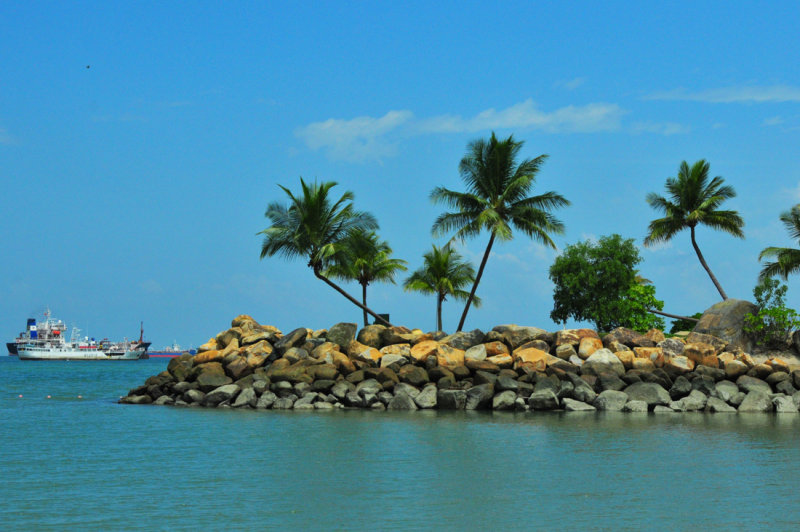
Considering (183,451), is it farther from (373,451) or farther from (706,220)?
(706,220)

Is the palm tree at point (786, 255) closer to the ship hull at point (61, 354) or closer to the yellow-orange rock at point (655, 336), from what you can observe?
the yellow-orange rock at point (655, 336)

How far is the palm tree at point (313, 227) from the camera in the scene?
120 feet

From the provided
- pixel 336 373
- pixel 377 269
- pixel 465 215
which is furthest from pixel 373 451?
pixel 377 269

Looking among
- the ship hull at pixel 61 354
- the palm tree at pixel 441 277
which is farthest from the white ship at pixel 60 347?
the palm tree at pixel 441 277

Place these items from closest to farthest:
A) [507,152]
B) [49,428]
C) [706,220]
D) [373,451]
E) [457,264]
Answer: [373,451] → [49,428] → [507,152] → [706,220] → [457,264]

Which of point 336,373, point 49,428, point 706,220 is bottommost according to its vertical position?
point 49,428

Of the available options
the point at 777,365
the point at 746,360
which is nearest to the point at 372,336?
the point at 746,360

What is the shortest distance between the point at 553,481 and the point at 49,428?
687 inches

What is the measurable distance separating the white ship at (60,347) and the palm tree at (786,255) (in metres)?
104

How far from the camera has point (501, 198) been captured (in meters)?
36.2

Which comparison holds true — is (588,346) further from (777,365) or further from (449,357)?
(777,365)

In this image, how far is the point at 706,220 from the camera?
144 ft

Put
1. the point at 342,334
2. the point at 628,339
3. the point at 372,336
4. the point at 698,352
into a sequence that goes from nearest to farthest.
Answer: the point at 698,352, the point at 628,339, the point at 372,336, the point at 342,334

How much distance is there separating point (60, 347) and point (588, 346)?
358 feet
